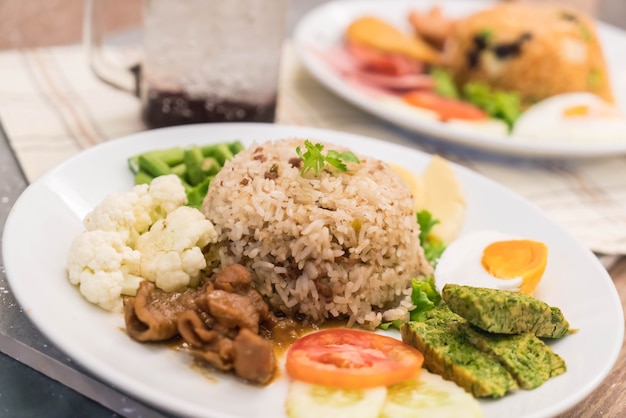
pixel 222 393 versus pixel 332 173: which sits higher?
pixel 332 173

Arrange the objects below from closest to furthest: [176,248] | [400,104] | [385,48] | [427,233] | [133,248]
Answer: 1. [176,248]
2. [133,248]
3. [427,233]
4. [400,104]
5. [385,48]

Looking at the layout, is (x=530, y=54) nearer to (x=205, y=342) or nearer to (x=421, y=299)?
(x=421, y=299)

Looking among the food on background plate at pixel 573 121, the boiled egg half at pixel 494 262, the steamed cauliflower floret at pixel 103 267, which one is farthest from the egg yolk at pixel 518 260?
the food on background plate at pixel 573 121

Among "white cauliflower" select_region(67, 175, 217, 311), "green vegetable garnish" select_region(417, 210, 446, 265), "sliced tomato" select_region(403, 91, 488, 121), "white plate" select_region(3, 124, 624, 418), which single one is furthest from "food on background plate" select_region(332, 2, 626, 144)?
"white cauliflower" select_region(67, 175, 217, 311)

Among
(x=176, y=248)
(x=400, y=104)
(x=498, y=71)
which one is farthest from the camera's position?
(x=498, y=71)

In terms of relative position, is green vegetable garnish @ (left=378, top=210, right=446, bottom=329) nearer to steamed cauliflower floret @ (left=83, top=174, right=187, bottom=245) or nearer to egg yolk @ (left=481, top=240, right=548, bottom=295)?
egg yolk @ (left=481, top=240, right=548, bottom=295)

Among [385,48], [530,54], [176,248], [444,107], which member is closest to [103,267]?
[176,248]

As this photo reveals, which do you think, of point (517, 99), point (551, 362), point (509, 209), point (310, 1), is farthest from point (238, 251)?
point (310, 1)

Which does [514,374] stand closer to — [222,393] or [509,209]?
[222,393]
